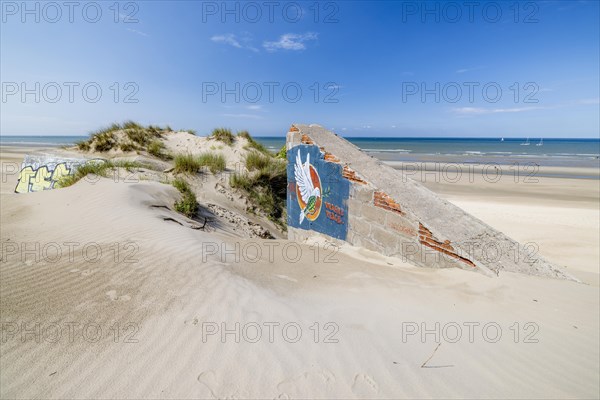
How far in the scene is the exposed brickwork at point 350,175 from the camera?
178 inches

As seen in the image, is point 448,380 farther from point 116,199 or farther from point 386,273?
point 116,199

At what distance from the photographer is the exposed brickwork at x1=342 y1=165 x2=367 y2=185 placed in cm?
452

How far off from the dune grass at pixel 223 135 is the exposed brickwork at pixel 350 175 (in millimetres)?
11311

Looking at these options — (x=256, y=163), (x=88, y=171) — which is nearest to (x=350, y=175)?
(x=256, y=163)

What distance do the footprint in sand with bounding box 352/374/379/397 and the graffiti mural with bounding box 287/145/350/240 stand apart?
3.05 meters

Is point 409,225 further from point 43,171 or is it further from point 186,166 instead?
point 43,171

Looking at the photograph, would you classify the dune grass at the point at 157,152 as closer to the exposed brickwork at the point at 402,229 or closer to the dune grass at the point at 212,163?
the dune grass at the point at 212,163

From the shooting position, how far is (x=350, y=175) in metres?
4.68

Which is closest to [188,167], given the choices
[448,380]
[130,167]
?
[130,167]

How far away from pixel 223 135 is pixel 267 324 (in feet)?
46.3

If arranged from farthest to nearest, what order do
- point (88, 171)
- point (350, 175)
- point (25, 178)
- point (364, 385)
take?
point (25, 178) → point (88, 171) → point (350, 175) → point (364, 385)

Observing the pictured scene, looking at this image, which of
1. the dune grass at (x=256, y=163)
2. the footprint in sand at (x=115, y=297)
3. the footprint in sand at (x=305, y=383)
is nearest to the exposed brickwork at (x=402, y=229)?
the footprint in sand at (x=305, y=383)

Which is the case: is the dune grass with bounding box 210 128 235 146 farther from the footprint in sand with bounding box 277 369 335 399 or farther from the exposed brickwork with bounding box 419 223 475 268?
the footprint in sand with bounding box 277 369 335 399

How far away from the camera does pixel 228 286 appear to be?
3.12 metres
